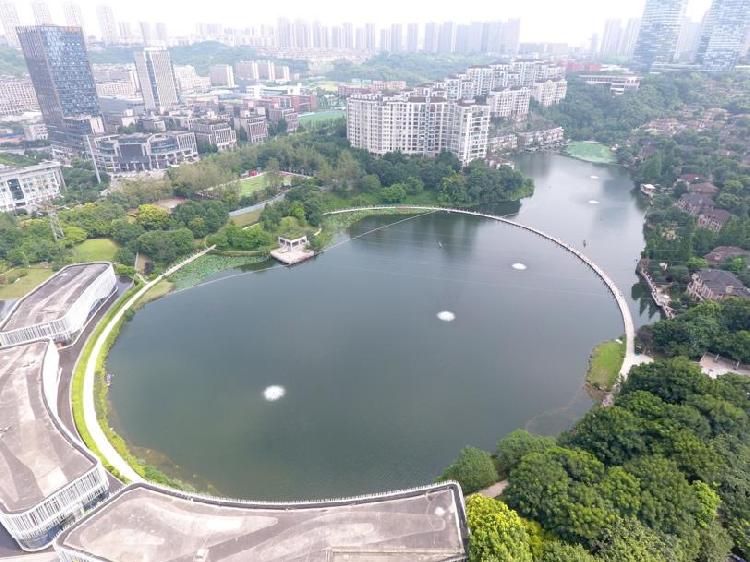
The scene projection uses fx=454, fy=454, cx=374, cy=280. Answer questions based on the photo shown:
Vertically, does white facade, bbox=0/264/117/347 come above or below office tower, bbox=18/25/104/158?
below

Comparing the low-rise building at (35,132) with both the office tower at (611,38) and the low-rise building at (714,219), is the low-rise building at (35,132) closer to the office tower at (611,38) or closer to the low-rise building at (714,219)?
the low-rise building at (714,219)

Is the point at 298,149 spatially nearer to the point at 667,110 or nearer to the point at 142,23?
the point at 667,110

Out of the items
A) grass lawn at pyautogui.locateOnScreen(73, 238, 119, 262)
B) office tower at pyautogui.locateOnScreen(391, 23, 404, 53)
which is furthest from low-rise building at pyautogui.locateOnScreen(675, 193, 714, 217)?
office tower at pyautogui.locateOnScreen(391, 23, 404, 53)

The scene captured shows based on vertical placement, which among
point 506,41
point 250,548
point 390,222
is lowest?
point 390,222

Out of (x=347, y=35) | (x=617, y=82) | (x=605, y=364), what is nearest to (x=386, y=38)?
(x=347, y=35)

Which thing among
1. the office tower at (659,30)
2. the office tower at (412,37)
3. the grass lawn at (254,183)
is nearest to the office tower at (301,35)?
the office tower at (412,37)

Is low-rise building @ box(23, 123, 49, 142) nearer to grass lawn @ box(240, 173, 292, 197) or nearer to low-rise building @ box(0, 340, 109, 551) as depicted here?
grass lawn @ box(240, 173, 292, 197)

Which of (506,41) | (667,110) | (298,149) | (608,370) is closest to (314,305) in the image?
(608,370)

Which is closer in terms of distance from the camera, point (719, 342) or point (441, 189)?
point (719, 342)
